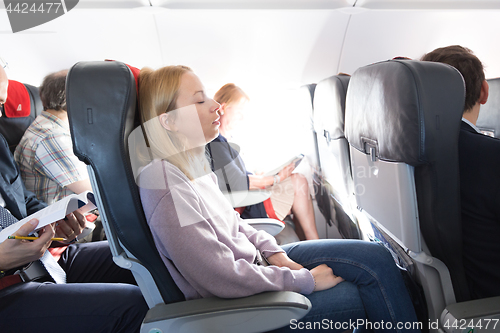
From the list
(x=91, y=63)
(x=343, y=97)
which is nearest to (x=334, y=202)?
(x=343, y=97)

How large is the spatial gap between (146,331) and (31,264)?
0.61 metres

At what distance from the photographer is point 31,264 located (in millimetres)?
1304

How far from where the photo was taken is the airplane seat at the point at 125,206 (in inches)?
37.2

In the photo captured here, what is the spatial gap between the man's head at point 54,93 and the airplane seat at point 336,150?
1.60 meters

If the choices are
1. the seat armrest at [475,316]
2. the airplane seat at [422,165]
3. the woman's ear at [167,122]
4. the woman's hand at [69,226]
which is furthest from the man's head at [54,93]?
the seat armrest at [475,316]

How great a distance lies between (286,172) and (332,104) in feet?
3.03

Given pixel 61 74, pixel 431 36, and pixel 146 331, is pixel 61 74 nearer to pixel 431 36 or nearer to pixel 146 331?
pixel 146 331

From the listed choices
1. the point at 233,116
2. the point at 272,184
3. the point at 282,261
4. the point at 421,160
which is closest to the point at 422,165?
the point at 421,160

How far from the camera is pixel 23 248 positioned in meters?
1.19

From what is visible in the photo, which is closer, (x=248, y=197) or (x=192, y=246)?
(x=192, y=246)

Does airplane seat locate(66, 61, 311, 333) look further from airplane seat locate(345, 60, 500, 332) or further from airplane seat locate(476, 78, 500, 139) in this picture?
airplane seat locate(476, 78, 500, 139)

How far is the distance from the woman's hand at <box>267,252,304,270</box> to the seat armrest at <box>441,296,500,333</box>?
1.71 feet

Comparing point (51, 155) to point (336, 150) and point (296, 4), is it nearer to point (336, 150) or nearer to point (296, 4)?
point (336, 150)

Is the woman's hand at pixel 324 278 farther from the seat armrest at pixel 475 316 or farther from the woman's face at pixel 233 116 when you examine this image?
the woman's face at pixel 233 116
